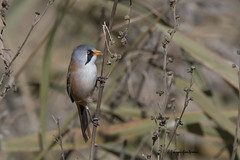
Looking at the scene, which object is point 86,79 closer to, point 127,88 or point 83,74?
point 83,74

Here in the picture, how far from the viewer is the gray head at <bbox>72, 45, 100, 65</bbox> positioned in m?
2.41

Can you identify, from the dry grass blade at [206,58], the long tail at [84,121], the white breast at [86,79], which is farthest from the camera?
the dry grass blade at [206,58]

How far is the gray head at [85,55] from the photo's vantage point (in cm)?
241

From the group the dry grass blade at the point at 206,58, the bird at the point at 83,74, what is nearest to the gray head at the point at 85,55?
the bird at the point at 83,74

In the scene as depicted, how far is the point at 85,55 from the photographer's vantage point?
2.45 metres

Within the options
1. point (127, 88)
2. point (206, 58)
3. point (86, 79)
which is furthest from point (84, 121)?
point (127, 88)

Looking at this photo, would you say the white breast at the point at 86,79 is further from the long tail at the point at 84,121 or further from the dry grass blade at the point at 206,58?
the dry grass blade at the point at 206,58

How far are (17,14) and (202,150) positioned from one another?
2.09 m

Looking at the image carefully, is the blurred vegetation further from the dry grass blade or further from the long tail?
the long tail

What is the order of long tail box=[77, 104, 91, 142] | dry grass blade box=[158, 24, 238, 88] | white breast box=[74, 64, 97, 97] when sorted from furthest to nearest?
dry grass blade box=[158, 24, 238, 88]
long tail box=[77, 104, 91, 142]
white breast box=[74, 64, 97, 97]

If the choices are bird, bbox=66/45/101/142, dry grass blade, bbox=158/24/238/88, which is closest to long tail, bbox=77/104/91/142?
bird, bbox=66/45/101/142

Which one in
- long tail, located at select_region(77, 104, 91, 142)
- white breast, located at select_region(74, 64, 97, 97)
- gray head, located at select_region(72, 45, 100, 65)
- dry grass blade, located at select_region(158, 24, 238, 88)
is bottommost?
long tail, located at select_region(77, 104, 91, 142)

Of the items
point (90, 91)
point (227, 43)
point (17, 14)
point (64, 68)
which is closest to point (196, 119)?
point (90, 91)

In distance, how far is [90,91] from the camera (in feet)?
8.09
